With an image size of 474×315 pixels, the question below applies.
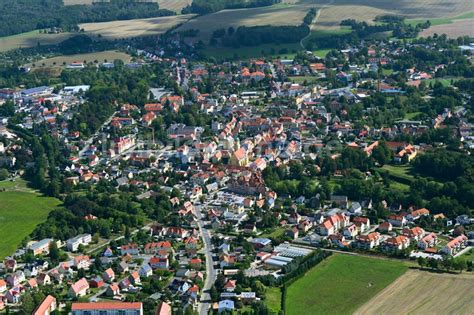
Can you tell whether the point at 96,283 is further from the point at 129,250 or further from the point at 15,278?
the point at 129,250

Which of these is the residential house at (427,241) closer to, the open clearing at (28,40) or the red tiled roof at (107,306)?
the red tiled roof at (107,306)

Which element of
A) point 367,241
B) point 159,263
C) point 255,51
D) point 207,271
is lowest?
point 367,241

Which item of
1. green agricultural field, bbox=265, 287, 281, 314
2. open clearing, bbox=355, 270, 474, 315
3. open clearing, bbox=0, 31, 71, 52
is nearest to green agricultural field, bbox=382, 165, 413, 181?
open clearing, bbox=355, 270, 474, 315

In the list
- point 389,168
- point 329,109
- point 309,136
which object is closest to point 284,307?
point 389,168

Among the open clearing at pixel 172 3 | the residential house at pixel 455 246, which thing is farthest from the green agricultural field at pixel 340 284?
the open clearing at pixel 172 3

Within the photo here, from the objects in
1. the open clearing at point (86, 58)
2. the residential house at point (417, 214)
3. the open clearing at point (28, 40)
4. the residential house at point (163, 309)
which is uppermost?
the open clearing at point (28, 40)

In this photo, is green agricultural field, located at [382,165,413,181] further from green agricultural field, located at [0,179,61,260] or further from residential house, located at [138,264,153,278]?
green agricultural field, located at [0,179,61,260]

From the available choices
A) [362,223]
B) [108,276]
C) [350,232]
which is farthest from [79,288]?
[362,223]

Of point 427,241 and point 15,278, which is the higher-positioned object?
point 15,278
